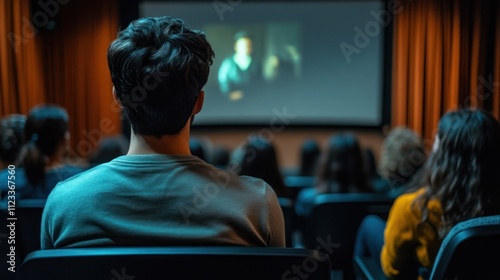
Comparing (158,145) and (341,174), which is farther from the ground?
(158,145)

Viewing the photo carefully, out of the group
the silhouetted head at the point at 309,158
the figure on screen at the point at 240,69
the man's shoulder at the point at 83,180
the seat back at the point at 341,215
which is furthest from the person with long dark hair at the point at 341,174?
the figure on screen at the point at 240,69

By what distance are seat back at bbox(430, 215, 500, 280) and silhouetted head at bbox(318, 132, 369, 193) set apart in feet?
6.41

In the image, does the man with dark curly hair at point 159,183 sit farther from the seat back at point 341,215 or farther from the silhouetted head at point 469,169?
the seat back at point 341,215

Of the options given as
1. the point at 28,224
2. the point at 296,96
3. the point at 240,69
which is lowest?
the point at 28,224

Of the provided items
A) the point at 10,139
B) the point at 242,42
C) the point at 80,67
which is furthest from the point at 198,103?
the point at 242,42

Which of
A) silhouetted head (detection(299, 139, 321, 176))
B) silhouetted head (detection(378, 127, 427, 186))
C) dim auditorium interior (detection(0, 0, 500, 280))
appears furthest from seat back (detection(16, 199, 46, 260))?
silhouetted head (detection(299, 139, 321, 176))

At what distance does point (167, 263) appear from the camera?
979mm

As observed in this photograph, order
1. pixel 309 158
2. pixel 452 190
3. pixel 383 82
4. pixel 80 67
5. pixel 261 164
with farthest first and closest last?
1. pixel 383 82
2. pixel 80 67
3. pixel 309 158
4. pixel 261 164
5. pixel 452 190

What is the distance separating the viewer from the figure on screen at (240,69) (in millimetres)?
6488

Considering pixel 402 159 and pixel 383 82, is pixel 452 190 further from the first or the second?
pixel 383 82

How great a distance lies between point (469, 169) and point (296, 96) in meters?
4.88

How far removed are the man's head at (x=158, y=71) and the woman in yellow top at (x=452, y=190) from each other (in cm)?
94

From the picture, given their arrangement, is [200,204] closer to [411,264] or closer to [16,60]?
[411,264]

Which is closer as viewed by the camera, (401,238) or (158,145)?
(158,145)
